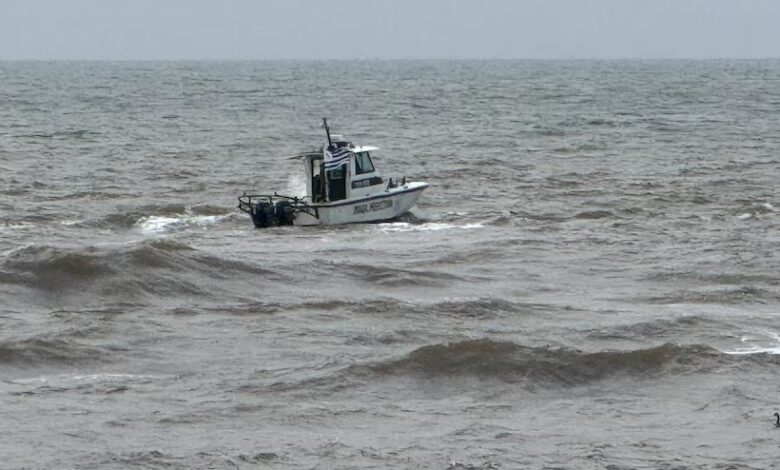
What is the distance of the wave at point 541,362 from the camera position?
64.5ft

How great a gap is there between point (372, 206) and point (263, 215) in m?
2.62

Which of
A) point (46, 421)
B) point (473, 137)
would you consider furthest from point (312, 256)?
point (473, 137)

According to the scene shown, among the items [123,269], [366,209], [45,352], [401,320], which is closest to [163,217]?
[366,209]

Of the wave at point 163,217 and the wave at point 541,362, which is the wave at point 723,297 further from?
the wave at point 163,217

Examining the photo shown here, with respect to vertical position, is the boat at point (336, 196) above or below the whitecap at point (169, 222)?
above

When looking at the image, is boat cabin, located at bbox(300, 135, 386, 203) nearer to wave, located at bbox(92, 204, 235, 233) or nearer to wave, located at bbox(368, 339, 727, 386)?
wave, located at bbox(92, 204, 235, 233)

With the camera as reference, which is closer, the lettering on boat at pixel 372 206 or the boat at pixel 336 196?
the boat at pixel 336 196

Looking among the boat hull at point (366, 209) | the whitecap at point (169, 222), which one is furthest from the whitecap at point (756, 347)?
the whitecap at point (169, 222)

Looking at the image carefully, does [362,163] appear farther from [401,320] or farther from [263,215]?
[401,320]

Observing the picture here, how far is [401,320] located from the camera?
895 inches

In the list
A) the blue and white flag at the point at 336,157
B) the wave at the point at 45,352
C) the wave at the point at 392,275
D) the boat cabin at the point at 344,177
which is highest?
the blue and white flag at the point at 336,157

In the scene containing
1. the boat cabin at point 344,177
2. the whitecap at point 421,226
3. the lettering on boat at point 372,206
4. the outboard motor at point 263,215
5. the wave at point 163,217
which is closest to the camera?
the whitecap at point 421,226

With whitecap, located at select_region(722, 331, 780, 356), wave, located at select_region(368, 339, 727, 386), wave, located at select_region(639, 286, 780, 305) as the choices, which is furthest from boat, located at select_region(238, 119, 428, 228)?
whitecap, located at select_region(722, 331, 780, 356)

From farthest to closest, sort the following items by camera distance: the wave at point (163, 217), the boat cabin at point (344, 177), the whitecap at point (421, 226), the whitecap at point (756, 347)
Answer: the wave at point (163, 217) → the boat cabin at point (344, 177) → the whitecap at point (421, 226) → the whitecap at point (756, 347)
